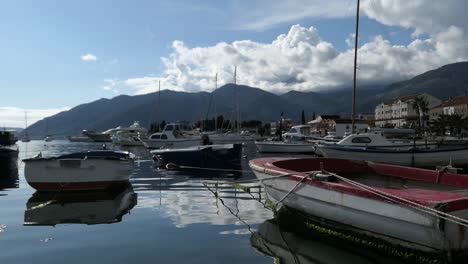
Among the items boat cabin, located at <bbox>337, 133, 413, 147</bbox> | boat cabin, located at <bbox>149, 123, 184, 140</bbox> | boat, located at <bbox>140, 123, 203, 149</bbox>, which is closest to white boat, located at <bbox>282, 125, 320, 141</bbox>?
boat, located at <bbox>140, 123, 203, 149</bbox>

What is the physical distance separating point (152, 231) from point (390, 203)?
5202mm

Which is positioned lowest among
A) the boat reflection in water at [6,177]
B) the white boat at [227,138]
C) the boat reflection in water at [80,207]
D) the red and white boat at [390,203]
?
the boat reflection in water at [6,177]

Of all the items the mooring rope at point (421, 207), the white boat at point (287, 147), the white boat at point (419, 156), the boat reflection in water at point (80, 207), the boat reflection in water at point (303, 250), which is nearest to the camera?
the mooring rope at point (421, 207)

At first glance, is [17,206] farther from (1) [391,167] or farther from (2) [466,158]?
(2) [466,158]

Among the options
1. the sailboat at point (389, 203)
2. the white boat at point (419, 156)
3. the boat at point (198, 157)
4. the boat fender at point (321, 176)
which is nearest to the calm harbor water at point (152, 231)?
the sailboat at point (389, 203)

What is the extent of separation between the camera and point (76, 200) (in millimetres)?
13555

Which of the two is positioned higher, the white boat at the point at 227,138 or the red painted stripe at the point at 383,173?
the red painted stripe at the point at 383,173

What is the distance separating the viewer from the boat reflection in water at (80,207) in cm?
1094

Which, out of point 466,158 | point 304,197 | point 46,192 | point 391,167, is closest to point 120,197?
point 46,192

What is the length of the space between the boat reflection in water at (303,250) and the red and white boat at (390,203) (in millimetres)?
392

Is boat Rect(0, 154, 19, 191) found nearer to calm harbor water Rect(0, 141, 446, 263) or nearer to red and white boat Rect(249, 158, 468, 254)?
calm harbor water Rect(0, 141, 446, 263)

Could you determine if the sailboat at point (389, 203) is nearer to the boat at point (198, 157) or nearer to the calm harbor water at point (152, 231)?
the calm harbor water at point (152, 231)

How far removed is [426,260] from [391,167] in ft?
16.7

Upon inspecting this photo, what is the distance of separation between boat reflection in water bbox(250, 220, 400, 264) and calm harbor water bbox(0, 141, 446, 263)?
0.02m
